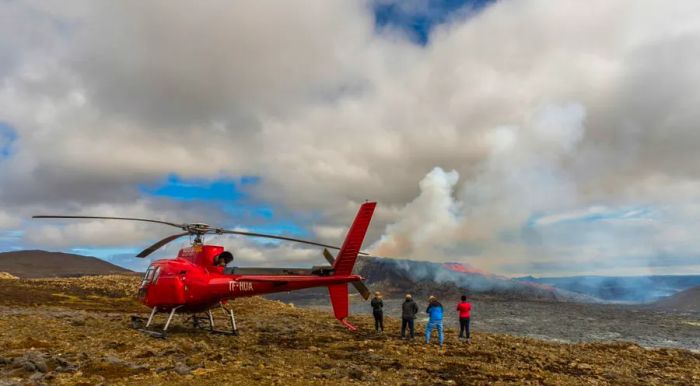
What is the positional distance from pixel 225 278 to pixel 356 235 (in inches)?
235

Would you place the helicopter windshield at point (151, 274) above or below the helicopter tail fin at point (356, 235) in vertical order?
below

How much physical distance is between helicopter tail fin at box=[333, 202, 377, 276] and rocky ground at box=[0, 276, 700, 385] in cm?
357

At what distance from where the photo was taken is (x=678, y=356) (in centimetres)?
2094

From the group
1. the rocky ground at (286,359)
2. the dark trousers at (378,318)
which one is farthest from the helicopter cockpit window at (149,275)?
the dark trousers at (378,318)

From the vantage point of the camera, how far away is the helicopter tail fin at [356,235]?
17016 mm

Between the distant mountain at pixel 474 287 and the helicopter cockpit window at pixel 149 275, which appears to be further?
the distant mountain at pixel 474 287

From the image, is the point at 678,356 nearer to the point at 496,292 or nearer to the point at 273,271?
the point at 273,271

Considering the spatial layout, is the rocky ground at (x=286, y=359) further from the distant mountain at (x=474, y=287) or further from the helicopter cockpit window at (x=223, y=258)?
the distant mountain at (x=474, y=287)

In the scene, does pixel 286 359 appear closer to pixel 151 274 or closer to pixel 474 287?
pixel 151 274

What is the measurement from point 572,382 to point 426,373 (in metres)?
4.52

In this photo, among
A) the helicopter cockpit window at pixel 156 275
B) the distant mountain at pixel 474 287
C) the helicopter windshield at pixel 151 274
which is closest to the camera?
the helicopter cockpit window at pixel 156 275

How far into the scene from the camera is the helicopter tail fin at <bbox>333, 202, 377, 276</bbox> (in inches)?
670

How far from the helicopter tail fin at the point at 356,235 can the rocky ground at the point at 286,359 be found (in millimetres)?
3575

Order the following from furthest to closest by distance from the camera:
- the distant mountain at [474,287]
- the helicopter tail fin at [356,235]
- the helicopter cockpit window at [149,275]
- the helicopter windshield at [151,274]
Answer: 1. the distant mountain at [474,287]
2. the helicopter cockpit window at [149,275]
3. the helicopter windshield at [151,274]
4. the helicopter tail fin at [356,235]
